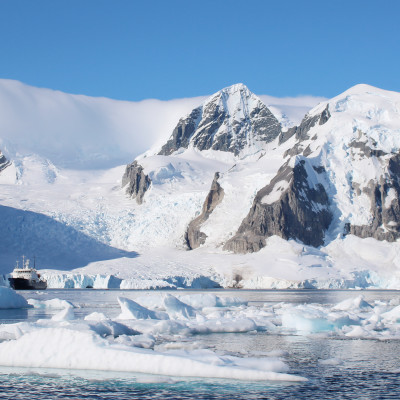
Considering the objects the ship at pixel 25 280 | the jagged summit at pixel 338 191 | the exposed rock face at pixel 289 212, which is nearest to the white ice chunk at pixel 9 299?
the ship at pixel 25 280

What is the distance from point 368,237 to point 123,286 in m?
61.3

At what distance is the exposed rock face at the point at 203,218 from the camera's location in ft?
467

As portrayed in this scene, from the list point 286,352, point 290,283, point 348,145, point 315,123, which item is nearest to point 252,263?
point 290,283

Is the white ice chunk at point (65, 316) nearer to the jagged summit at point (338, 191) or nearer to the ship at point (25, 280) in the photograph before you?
the ship at point (25, 280)

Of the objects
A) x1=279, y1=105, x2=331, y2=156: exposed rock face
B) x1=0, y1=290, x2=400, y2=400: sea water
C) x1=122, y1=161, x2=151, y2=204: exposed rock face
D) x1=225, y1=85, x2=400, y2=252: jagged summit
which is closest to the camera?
x1=0, y1=290, x2=400, y2=400: sea water

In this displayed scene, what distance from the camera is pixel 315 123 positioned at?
565 ft

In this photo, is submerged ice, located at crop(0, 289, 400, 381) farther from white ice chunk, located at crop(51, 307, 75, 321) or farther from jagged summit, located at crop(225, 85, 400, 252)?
jagged summit, located at crop(225, 85, 400, 252)

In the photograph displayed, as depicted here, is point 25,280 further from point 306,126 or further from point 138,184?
point 306,126

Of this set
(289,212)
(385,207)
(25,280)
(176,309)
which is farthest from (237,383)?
(385,207)

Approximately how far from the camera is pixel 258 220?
136375mm

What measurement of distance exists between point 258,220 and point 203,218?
589 inches

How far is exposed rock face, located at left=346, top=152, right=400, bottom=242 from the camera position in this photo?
13838 cm

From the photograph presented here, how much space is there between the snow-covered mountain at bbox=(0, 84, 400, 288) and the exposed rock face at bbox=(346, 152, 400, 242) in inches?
10.2

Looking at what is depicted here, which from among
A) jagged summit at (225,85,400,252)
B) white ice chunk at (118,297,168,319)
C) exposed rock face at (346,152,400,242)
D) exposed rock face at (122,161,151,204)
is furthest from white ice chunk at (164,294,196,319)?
exposed rock face at (122,161,151,204)
